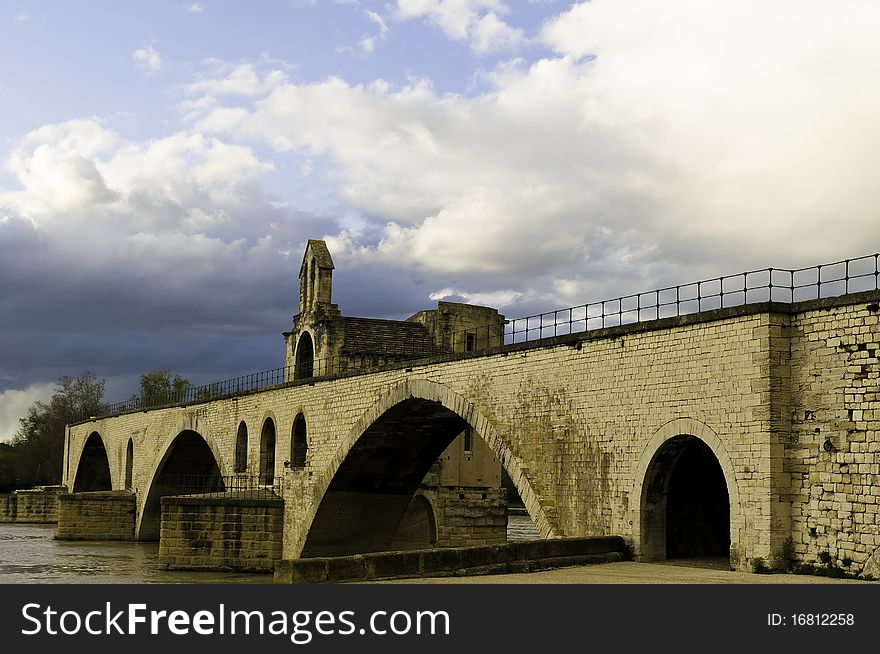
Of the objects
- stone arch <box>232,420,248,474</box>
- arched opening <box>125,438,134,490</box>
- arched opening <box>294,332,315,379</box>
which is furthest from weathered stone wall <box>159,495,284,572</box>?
arched opening <box>125,438,134,490</box>

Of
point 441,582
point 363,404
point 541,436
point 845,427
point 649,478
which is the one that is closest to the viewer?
point 441,582

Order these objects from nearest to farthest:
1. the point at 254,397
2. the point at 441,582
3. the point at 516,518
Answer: the point at 441,582 < the point at 254,397 < the point at 516,518

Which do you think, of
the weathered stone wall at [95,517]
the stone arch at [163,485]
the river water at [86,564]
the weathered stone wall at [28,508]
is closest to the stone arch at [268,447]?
the river water at [86,564]

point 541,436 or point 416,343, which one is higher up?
point 416,343

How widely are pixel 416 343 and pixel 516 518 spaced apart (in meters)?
22.0

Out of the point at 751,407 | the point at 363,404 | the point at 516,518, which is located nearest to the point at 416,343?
the point at 363,404

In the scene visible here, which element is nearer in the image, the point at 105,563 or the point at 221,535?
the point at 221,535

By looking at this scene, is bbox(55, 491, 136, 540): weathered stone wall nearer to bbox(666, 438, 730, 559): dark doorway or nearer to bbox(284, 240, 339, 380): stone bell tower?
bbox(284, 240, 339, 380): stone bell tower

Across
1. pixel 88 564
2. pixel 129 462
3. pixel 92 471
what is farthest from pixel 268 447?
pixel 92 471

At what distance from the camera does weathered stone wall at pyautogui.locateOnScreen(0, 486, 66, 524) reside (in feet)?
193

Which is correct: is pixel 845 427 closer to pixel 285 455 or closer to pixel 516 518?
pixel 285 455

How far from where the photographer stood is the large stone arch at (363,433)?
21.8 m

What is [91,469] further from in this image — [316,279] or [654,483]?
[654,483]

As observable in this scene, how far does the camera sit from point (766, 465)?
1612 cm
